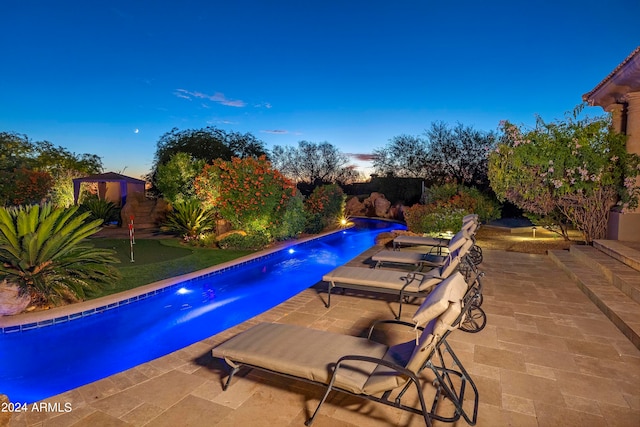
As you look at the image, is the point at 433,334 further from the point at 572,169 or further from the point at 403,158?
the point at 403,158

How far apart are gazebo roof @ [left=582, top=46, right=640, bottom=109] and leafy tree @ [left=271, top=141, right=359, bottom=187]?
2276cm

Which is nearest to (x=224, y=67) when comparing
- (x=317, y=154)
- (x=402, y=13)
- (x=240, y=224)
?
(x=402, y=13)

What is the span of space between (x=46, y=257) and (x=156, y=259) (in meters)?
3.76

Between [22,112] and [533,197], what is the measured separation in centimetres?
3028

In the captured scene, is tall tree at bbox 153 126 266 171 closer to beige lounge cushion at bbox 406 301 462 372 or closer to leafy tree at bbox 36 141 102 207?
leafy tree at bbox 36 141 102 207

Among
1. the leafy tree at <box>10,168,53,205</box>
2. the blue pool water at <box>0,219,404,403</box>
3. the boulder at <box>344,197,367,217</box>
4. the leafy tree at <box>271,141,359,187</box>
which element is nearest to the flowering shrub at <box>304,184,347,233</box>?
the blue pool water at <box>0,219,404,403</box>

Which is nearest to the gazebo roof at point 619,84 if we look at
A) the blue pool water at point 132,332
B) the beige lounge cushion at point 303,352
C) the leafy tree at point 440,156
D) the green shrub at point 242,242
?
the blue pool water at point 132,332

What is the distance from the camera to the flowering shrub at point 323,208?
14.7 m

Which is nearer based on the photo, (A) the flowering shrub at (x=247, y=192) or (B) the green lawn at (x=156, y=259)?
(B) the green lawn at (x=156, y=259)

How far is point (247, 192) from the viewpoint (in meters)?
11.5

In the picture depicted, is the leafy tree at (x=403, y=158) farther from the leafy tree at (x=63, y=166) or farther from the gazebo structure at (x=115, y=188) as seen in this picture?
the leafy tree at (x=63, y=166)

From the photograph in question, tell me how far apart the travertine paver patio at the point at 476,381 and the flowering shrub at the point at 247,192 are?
24.9ft

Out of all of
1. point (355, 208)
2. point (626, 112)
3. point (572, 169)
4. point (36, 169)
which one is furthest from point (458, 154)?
point (36, 169)

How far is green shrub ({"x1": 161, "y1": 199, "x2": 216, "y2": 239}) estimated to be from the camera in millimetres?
12430
